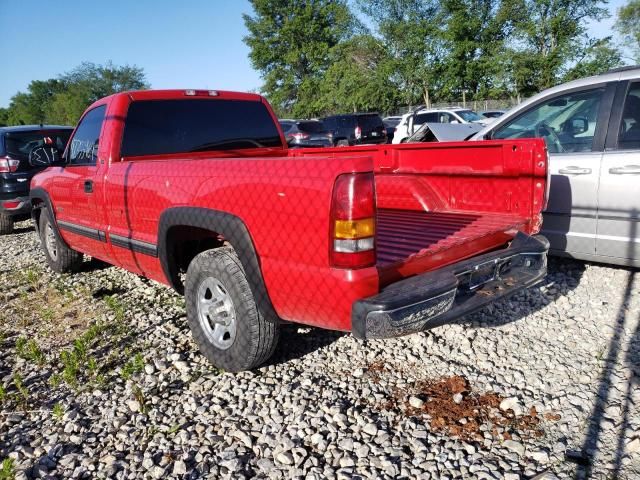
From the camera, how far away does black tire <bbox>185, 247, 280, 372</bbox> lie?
2803 mm

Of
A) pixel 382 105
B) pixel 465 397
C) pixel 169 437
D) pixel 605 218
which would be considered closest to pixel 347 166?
pixel 465 397

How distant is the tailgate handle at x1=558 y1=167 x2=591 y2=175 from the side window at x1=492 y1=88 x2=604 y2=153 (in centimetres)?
19

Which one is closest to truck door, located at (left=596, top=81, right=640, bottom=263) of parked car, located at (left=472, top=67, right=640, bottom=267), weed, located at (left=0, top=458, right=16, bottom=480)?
parked car, located at (left=472, top=67, right=640, bottom=267)

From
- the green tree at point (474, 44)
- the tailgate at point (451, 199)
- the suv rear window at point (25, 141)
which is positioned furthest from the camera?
the green tree at point (474, 44)

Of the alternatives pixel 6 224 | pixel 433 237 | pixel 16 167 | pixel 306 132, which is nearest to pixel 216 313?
pixel 433 237

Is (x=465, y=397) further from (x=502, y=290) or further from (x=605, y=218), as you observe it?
(x=605, y=218)

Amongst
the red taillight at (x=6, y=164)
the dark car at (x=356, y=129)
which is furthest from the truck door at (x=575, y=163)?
the dark car at (x=356, y=129)

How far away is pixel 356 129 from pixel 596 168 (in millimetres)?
15546

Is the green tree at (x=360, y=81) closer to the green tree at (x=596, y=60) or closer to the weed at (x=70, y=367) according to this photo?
the green tree at (x=596, y=60)

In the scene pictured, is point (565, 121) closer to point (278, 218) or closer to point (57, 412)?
point (278, 218)

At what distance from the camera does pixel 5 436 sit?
2.63 meters

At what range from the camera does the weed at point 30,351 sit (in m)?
3.39

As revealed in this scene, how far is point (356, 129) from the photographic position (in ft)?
62.3

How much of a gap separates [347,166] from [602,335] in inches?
94.3
